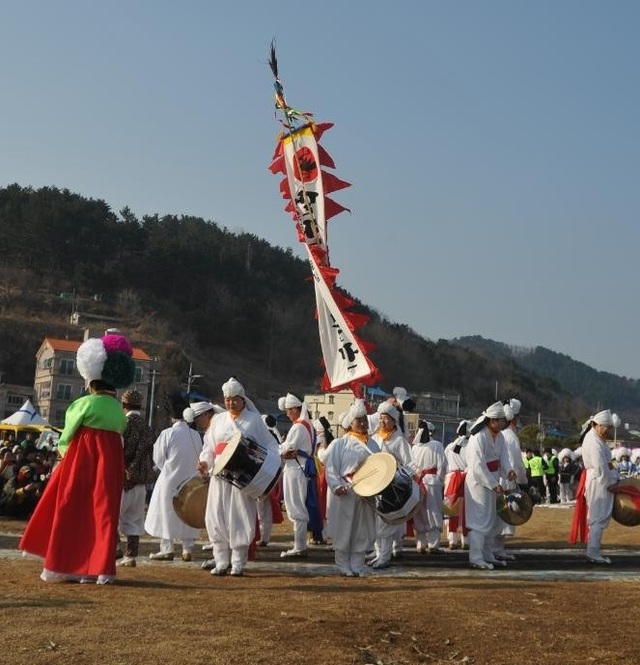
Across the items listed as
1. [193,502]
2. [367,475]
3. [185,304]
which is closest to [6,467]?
[193,502]

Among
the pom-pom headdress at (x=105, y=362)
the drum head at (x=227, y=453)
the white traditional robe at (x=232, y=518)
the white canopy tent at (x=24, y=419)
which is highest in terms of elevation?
the white canopy tent at (x=24, y=419)

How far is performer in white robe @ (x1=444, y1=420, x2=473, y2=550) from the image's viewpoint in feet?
42.1

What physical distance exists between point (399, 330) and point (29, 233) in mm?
48877

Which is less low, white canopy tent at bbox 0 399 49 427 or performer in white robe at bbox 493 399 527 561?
white canopy tent at bbox 0 399 49 427

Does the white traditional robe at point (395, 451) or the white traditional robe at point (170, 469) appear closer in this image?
the white traditional robe at point (395, 451)

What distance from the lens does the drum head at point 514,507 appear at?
10836 mm

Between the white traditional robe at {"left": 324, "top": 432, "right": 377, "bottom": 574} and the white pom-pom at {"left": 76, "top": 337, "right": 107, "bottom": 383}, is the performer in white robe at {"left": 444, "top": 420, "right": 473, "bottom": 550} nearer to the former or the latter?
the white traditional robe at {"left": 324, "top": 432, "right": 377, "bottom": 574}

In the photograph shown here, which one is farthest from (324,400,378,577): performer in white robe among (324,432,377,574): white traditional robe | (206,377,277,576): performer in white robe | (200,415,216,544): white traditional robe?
(200,415,216,544): white traditional robe

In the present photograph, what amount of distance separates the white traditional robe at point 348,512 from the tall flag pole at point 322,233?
6.42 metres

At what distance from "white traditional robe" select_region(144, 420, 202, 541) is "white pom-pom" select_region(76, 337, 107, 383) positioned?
272 cm

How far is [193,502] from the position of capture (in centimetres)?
913

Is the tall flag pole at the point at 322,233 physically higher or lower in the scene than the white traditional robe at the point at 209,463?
higher

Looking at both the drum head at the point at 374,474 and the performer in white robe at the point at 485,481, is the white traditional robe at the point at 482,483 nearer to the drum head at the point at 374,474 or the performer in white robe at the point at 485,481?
the performer in white robe at the point at 485,481

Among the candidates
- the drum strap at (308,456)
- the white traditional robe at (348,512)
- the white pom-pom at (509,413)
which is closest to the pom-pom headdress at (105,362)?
the white traditional robe at (348,512)
